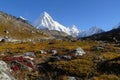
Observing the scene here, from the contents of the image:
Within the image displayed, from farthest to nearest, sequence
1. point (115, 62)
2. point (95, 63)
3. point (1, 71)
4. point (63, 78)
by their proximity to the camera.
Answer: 1. point (95, 63)
2. point (115, 62)
3. point (63, 78)
4. point (1, 71)

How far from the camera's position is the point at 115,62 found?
3106cm

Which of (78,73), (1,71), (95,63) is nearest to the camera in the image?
(1,71)

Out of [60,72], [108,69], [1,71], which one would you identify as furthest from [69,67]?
[1,71]

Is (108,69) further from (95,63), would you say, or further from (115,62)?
(95,63)

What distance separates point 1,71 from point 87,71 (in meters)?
10.0

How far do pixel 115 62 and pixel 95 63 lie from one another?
3388mm

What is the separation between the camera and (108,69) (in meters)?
30.4

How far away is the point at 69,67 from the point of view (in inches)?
1226

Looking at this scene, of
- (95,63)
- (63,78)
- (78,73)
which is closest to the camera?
(63,78)

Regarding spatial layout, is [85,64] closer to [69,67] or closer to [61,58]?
[69,67]

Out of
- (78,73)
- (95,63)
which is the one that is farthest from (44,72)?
(95,63)

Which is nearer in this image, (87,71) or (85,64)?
(87,71)

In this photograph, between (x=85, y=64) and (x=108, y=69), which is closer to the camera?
(x=108, y=69)

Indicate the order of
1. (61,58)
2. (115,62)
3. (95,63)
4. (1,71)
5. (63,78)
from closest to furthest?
(1,71), (63,78), (115,62), (95,63), (61,58)
